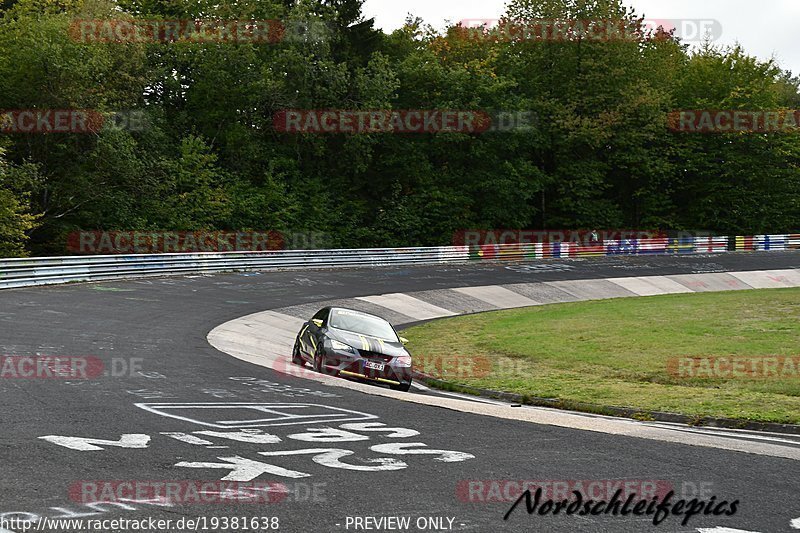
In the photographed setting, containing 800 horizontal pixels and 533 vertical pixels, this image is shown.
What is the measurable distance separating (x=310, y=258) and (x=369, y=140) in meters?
17.3

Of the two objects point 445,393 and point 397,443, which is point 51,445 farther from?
point 445,393

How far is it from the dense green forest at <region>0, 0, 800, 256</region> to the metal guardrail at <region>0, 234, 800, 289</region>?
632cm

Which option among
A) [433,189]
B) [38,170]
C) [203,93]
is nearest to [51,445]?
[38,170]

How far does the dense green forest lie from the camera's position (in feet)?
137

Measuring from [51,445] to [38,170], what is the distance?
36.1 meters

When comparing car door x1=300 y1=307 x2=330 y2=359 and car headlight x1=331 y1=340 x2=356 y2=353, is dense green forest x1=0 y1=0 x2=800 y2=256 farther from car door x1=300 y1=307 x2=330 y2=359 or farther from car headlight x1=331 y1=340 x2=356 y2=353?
car headlight x1=331 y1=340 x2=356 y2=353

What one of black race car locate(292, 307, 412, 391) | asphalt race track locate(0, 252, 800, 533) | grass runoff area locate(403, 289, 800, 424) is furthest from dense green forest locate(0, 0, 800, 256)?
asphalt race track locate(0, 252, 800, 533)

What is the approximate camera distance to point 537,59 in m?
68.0

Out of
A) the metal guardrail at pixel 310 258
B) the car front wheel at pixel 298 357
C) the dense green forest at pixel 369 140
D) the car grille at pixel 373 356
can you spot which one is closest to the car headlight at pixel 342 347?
the car grille at pixel 373 356

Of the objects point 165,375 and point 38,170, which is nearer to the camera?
point 165,375

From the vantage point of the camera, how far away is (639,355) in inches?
809

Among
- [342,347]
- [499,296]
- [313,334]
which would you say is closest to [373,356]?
[342,347]

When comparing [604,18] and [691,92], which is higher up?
[604,18]

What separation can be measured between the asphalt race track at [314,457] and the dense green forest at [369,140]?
26269mm
